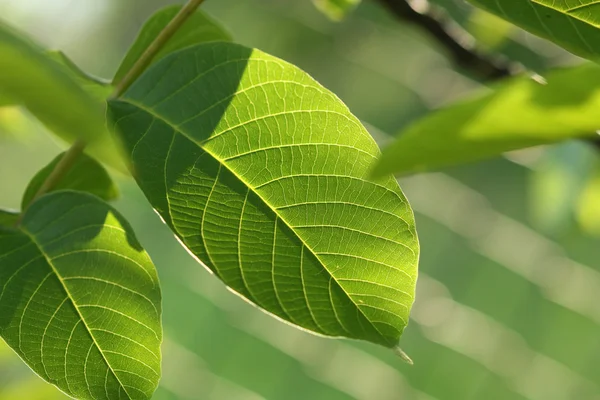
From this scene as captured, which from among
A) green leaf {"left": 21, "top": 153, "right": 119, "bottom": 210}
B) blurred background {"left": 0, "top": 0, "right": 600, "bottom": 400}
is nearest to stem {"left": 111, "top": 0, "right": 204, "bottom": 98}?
green leaf {"left": 21, "top": 153, "right": 119, "bottom": 210}

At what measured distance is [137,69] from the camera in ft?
2.34

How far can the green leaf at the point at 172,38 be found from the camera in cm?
78

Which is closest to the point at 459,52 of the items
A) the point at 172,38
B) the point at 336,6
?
the point at 336,6

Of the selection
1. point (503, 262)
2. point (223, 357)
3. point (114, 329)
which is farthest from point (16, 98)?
point (503, 262)

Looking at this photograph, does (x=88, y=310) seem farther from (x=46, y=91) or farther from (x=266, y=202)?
(x=46, y=91)

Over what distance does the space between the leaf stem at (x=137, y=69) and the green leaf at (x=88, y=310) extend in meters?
0.09

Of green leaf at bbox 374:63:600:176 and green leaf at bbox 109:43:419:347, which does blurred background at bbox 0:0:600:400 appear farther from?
green leaf at bbox 374:63:600:176

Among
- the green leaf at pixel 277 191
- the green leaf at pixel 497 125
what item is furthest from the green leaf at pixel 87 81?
the green leaf at pixel 497 125

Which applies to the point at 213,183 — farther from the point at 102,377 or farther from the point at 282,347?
the point at 282,347

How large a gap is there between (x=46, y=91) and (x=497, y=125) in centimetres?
19

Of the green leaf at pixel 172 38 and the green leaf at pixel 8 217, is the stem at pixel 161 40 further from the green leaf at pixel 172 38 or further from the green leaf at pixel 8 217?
the green leaf at pixel 8 217

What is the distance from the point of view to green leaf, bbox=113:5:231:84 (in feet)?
2.56

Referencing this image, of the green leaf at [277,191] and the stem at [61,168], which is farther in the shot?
the stem at [61,168]

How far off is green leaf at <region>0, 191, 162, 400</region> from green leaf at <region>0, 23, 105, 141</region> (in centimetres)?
32
